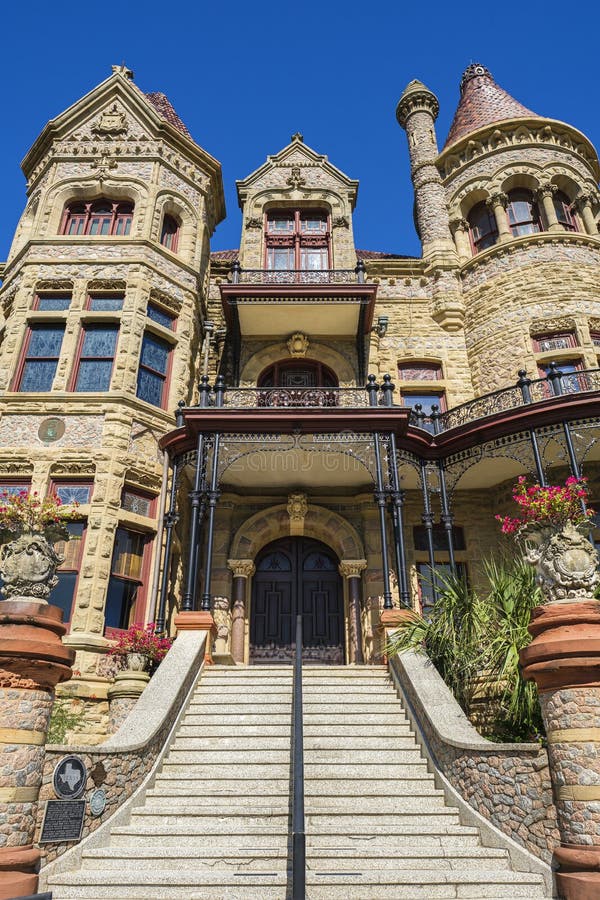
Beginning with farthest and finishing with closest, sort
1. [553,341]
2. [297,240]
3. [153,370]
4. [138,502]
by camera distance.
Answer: [297,240], [553,341], [153,370], [138,502]

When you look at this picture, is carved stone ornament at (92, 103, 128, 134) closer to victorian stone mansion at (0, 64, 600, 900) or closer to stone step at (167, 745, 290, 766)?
victorian stone mansion at (0, 64, 600, 900)

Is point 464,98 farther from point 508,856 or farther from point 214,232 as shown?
point 508,856

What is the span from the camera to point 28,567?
5.72 m

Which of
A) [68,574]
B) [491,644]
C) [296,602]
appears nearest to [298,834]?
[491,644]

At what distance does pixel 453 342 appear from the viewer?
16.2m

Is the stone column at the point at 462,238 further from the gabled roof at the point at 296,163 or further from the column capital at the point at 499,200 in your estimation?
the gabled roof at the point at 296,163

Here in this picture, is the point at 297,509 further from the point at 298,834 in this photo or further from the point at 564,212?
the point at 564,212

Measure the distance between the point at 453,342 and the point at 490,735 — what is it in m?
11.1

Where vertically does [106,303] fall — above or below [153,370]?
above

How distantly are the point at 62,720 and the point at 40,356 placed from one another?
7.90 meters

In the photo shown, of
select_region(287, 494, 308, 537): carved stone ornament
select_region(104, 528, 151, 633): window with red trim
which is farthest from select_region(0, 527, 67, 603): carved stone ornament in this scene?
select_region(287, 494, 308, 537): carved stone ornament

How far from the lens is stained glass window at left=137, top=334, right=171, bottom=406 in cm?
1345

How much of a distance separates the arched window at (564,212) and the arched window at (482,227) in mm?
1783

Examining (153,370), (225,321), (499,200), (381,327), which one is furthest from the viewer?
(499,200)
